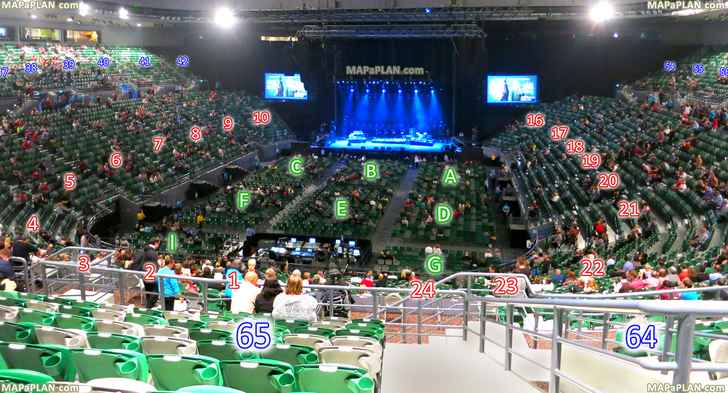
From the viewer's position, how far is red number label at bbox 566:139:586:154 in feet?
84.0

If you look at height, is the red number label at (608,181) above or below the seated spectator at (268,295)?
above

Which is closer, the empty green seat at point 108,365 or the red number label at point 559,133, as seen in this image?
the empty green seat at point 108,365

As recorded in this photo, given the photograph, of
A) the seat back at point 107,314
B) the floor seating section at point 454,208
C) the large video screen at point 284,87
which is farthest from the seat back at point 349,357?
the large video screen at point 284,87

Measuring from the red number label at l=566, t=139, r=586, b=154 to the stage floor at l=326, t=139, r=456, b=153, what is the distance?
11738 mm

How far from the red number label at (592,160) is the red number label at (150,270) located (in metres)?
17.4

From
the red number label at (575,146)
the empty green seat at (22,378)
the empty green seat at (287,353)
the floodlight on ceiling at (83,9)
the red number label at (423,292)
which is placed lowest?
the red number label at (423,292)

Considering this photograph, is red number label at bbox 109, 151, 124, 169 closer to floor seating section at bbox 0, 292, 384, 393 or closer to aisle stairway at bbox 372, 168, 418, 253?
aisle stairway at bbox 372, 168, 418, 253

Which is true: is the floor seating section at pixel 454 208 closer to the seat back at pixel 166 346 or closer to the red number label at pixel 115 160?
the red number label at pixel 115 160

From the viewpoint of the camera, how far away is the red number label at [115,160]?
1023 inches

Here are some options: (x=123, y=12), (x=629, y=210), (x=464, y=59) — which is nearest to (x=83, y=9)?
(x=123, y=12)

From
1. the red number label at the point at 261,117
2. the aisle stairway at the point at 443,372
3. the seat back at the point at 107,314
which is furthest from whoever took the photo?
the red number label at the point at 261,117

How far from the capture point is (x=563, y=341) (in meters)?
3.83

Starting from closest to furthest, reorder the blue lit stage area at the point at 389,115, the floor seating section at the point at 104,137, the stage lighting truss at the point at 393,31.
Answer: the floor seating section at the point at 104,137 → the stage lighting truss at the point at 393,31 → the blue lit stage area at the point at 389,115

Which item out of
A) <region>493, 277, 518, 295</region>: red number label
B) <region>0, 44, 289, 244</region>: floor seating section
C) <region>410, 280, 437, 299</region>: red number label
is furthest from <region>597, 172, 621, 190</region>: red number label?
<region>0, 44, 289, 244</region>: floor seating section
